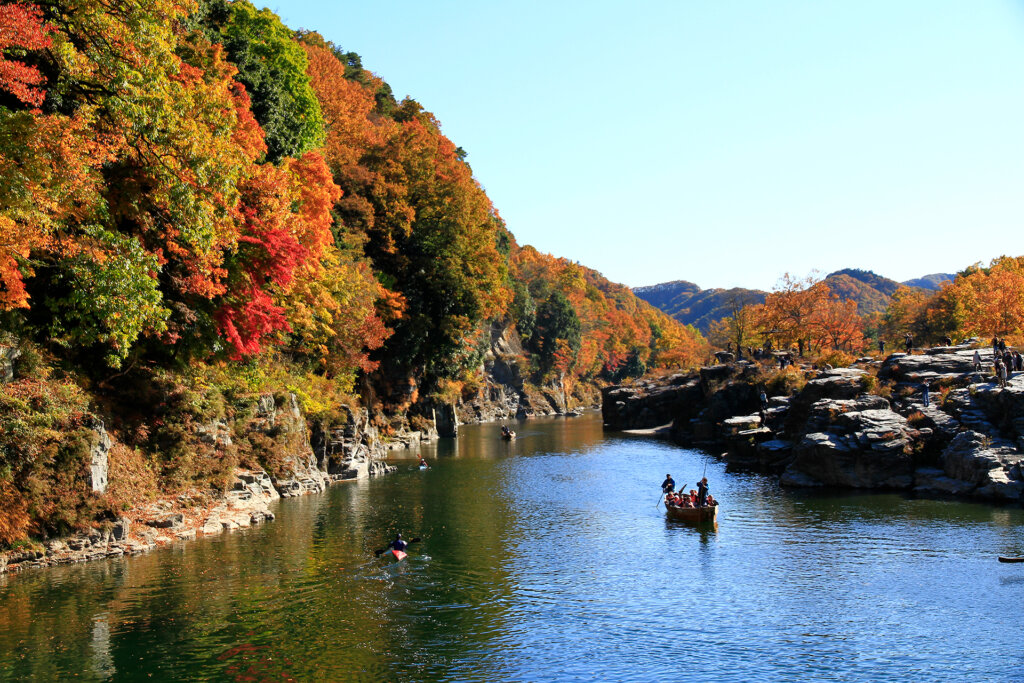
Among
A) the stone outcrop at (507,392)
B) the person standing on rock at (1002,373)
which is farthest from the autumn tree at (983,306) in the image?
the stone outcrop at (507,392)

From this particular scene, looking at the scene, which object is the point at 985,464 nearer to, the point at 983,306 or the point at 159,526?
the point at 159,526

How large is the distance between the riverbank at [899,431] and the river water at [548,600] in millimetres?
3477

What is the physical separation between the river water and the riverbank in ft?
11.4

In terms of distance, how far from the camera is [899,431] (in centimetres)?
4300

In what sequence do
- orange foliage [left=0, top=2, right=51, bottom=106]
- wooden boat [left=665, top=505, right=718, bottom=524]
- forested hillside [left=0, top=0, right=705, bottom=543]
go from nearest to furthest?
orange foliage [left=0, top=2, right=51, bottom=106] → forested hillside [left=0, top=0, right=705, bottom=543] → wooden boat [left=665, top=505, right=718, bottom=524]

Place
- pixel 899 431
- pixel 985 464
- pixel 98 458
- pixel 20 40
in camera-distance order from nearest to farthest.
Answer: pixel 20 40
pixel 98 458
pixel 985 464
pixel 899 431

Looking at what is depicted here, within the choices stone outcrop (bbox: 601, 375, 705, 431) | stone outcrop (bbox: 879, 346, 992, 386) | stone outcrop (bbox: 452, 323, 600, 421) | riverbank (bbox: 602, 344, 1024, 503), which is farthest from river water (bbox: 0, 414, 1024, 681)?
stone outcrop (bbox: 452, 323, 600, 421)

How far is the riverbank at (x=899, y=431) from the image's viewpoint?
38.8m

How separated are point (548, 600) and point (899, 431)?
28733mm

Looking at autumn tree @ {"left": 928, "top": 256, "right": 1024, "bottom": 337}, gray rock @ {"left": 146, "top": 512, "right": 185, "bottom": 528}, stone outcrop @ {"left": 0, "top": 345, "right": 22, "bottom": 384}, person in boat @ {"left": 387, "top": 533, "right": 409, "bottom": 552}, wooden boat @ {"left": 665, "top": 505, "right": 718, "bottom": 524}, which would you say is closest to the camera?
stone outcrop @ {"left": 0, "top": 345, "right": 22, "bottom": 384}

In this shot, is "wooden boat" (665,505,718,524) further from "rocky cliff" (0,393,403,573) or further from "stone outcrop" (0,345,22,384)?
"stone outcrop" (0,345,22,384)

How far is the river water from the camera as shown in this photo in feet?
60.3

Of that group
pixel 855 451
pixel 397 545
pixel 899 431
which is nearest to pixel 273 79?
pixel 397 545

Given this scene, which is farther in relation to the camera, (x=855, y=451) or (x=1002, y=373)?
(x=855, y=451)
